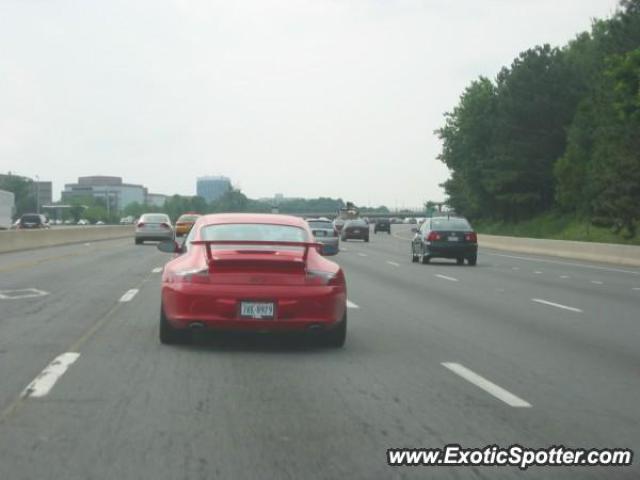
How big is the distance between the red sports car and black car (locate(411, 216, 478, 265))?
21.8 metres

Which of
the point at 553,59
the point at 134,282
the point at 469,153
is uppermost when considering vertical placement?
the point at 553,59

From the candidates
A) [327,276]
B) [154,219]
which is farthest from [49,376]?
[154,219]

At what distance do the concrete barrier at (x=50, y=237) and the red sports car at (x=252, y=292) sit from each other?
29.9m

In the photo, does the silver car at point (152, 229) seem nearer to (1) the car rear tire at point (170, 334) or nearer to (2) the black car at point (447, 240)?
(2) the black car at point (447, 240)

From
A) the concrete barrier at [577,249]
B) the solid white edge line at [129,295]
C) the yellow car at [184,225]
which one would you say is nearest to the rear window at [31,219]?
the yellow car at [184,225]

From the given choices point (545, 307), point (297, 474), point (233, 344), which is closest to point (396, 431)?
point (297, 474)

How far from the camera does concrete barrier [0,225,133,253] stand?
4016cm

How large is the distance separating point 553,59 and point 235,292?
3208 inches

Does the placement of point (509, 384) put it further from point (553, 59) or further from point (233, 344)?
point (553, 59)

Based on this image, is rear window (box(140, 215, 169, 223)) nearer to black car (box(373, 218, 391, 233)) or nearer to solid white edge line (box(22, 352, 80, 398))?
solid white edge line (box(22, 352, 80, 398))

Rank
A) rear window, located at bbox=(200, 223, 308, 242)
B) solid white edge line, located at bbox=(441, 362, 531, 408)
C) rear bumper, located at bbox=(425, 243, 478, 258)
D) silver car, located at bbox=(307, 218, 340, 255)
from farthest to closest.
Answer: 1. silver car, located at bbox=(307, 218, 340, 255)
2. rear bumper, located at bbox=(425, 243, 478, 258)
3. rear window, located at bbox=(200, 223, 308, 242)
4. solid white edge line, located at bbox=(441, 362, 531, 408)

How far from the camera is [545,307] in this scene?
17172 mm

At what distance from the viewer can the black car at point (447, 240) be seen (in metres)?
32.4

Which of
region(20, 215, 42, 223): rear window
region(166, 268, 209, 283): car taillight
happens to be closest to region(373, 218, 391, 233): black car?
region(20, 215, 42, 223): rear window
